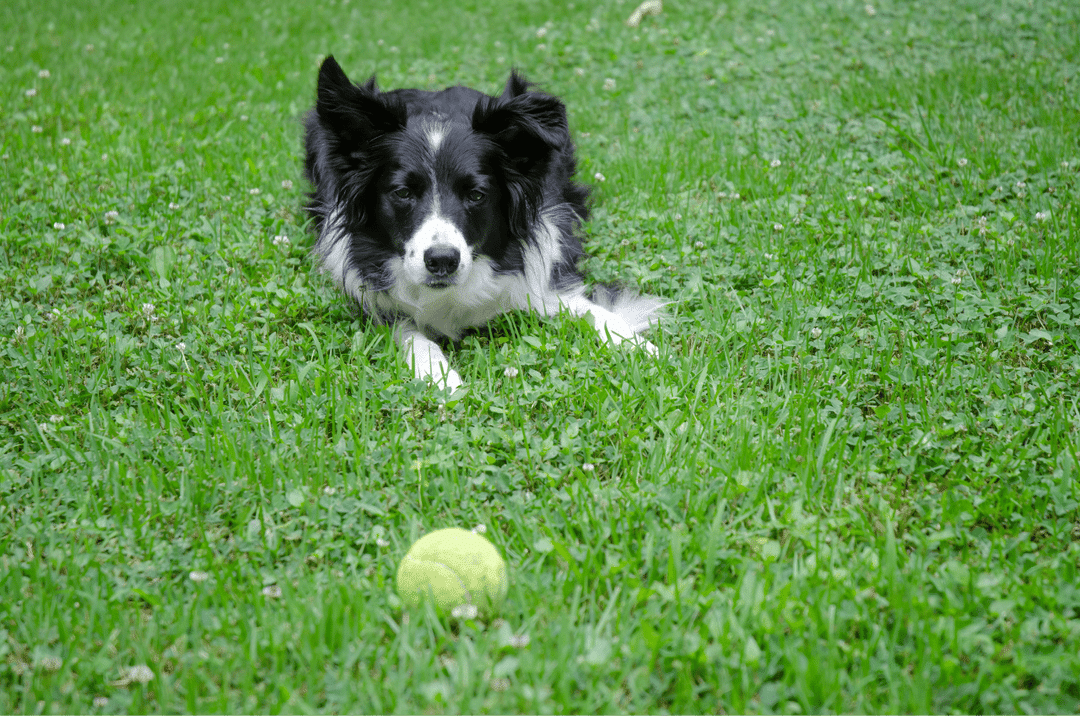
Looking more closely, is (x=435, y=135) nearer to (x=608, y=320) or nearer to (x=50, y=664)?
(x=608, y=320)

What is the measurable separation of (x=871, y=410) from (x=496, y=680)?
1738 millimetres

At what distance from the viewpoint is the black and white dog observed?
333cm

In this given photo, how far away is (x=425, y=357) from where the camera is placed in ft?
10.8

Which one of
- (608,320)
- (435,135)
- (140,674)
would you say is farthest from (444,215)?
(140,674)

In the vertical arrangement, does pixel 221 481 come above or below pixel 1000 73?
below

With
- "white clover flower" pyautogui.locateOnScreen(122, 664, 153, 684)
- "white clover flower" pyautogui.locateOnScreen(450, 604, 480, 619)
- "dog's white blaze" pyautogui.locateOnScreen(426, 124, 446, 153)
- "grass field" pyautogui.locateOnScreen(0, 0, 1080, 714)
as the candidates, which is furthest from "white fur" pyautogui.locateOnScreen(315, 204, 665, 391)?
"white clover flower" pyautogui.locateOnScreen(122, 664, 153, 684)

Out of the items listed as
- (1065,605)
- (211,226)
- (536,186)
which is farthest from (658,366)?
(211,226)

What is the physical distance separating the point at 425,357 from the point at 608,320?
0.81 metres

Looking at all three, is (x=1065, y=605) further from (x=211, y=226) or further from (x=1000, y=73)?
(x=1000, y=73)

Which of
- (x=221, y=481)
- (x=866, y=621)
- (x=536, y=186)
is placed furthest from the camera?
(x=536, y=186)

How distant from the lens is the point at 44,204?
165 inches

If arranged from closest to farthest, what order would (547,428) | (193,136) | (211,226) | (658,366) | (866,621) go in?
(866,621) → (547,428) → (658,366) → (211,226) → (193,136)

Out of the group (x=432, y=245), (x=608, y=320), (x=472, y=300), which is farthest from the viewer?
(x=472, y=300)

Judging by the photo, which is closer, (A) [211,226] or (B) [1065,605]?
(B) [1065,605]
